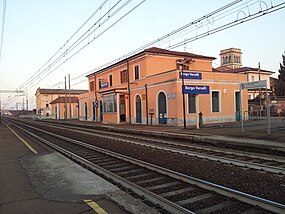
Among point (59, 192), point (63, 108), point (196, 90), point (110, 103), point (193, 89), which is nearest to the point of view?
point (59, 192)

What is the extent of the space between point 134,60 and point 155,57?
311 cm

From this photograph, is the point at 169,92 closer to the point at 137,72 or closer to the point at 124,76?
the point at 137,72

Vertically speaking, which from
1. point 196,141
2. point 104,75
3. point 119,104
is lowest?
point 196,141

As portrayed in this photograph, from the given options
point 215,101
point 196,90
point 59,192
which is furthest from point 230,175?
point 215,101

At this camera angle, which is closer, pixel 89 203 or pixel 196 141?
pixel 89 203

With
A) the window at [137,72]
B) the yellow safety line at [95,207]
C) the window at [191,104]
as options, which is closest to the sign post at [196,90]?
the window at [191,104]

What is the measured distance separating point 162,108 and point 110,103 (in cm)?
1134

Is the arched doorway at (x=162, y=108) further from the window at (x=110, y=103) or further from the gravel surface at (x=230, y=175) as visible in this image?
the gravel surface at (x=230, y=175)

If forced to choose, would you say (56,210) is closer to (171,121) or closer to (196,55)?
(171,121)

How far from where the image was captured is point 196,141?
16.2 metres

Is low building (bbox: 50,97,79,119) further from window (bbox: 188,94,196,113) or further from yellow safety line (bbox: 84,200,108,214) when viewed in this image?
yellow safety line (bbox: 84,200,108,214)

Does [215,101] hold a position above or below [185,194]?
above

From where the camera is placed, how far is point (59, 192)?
243 inches

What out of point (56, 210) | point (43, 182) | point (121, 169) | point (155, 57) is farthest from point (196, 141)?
point (155, 57)
